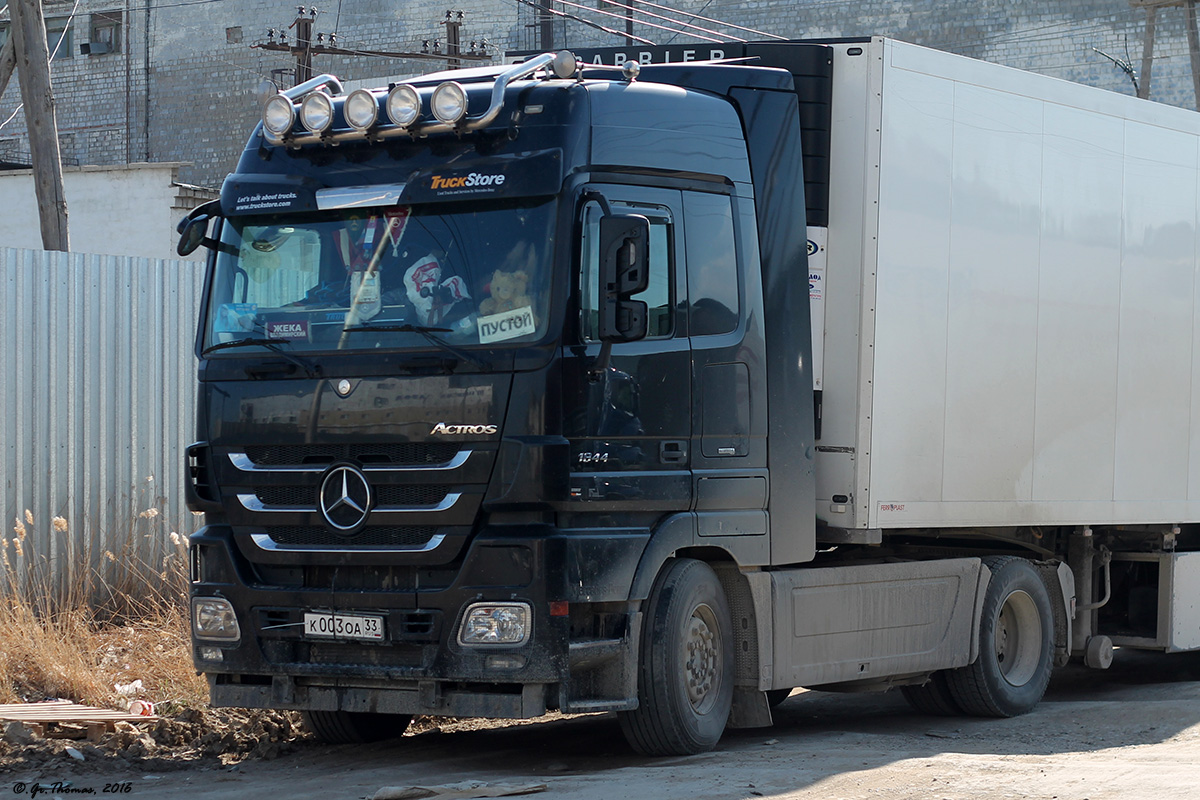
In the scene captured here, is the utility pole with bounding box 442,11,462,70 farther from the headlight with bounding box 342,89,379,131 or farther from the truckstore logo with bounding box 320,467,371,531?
the truckstore logo with bounding box 320,467,371,531

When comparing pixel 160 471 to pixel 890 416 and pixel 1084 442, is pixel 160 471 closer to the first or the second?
pixel 890 416

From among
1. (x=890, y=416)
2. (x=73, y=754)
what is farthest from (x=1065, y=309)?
(x=73, y=754)

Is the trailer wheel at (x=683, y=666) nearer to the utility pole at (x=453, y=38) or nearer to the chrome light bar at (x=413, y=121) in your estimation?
the chrome light bar at (x=413, y=121)

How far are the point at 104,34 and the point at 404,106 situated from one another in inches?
1444

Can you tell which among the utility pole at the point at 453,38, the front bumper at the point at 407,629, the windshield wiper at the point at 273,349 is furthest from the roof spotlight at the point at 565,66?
the utility pole at the point at 453,38

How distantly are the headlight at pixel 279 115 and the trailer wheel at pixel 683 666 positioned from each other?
279 centimetres

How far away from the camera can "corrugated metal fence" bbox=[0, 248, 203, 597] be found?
34.5ft

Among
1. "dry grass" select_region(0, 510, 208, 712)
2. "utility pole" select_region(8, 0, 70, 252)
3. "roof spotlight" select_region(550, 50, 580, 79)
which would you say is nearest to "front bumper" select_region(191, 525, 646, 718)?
"dry grass" select_region(0, 510, 208, 712)

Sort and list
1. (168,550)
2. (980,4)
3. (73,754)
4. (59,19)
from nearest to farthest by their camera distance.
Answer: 1. (73,754)
2. (168,550)
3. (980,4)
4. (59,19)

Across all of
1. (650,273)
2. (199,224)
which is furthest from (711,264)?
(199,224)

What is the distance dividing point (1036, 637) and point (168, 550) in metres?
6.12

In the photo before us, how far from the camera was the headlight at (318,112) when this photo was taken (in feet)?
23.8

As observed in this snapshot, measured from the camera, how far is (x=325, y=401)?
6.93 metres

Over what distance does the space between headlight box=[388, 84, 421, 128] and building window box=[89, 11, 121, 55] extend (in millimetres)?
36109
